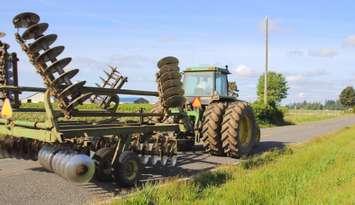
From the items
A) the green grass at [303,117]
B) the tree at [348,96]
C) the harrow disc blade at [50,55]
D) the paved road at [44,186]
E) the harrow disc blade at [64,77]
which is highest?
the tree at [348,96]

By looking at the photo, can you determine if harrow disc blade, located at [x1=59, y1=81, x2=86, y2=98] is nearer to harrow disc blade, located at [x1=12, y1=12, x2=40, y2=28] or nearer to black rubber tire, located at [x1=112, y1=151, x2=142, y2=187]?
harrow disc blade, located at [x1=12, y1=12, x2=40, y2=28]

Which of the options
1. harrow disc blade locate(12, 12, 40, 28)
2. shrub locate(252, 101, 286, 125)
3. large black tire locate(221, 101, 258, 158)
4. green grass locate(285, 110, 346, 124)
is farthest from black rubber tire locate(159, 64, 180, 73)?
green grass locate(285, 110, 346, 124)

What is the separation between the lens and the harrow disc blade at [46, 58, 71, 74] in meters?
6.93

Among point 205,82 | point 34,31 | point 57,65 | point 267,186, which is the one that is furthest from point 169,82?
point 205,82

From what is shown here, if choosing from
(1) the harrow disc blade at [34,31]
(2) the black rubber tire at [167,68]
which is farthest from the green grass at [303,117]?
(1) the harrow disc blade at [34,31]

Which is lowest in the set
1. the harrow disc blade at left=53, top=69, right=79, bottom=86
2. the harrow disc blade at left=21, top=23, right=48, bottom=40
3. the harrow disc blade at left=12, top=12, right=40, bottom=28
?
the harrow disc blade at left=53, top=69, right=79, bottom=86

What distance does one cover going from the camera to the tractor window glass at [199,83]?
43.6 feet

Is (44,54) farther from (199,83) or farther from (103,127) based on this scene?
(199,83)

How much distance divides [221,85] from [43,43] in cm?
717

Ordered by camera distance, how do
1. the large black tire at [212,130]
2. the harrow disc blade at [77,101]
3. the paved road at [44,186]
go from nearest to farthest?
the paved road at [44,186] < the harrow disc blade at [77,101] < the large black tire at [212,130]

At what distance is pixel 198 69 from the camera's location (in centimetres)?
1354

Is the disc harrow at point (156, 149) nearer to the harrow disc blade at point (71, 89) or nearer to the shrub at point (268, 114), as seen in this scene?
the harrow disc blade at point (71, 89)

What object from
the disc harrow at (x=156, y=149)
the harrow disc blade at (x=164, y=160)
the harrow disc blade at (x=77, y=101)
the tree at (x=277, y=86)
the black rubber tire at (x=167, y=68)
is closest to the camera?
the harrow disc blade at (x=77, y=101)

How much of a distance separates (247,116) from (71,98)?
5918mm
